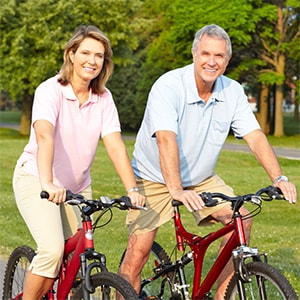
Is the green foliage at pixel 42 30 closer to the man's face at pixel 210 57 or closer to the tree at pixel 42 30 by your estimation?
the tree at pixel 42 30

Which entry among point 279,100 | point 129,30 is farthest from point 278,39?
point 129,30

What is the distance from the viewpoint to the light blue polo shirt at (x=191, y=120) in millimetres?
4703

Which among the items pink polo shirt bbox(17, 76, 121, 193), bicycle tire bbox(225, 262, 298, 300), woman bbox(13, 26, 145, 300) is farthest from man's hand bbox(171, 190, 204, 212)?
pink polo shirt bbox(17, 76, 121, 193)

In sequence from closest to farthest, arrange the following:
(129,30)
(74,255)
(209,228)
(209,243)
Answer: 1. (74,255)
2. (209,243)
3. (209,228)
4. (129,30)

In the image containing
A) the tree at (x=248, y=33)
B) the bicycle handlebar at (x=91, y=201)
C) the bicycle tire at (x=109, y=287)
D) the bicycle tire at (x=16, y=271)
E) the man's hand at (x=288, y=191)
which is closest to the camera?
the bicycle tire at (x=109, y=287)

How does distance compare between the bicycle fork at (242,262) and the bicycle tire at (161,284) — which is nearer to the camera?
the bicycle fork at (242,262)

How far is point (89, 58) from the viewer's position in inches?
176

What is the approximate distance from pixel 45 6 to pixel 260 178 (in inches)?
900

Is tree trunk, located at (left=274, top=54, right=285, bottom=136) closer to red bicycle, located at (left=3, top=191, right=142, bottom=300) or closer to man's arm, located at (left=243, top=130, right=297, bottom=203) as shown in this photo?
man's arm, located at (left=243, top=130, right=297, bottom=203)

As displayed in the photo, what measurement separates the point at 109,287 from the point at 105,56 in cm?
134

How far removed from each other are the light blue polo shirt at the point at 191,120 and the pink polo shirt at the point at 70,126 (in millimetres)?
292

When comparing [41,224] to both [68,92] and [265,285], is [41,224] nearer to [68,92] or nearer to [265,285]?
[68,92]

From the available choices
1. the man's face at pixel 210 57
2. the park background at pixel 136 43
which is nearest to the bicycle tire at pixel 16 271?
the man's face at pixel 210 57

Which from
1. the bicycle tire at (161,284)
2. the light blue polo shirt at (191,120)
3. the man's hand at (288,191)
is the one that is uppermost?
the light blue polo shirt at (191,120)
